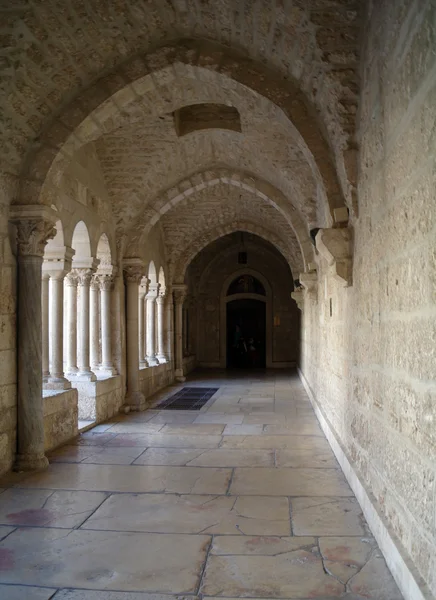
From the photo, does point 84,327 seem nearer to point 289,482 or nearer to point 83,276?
point 83,276

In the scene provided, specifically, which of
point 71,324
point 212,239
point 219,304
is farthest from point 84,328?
point 219,304

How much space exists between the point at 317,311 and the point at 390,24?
16.4 ft

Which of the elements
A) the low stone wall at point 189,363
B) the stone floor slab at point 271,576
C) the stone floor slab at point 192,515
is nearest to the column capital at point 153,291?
the low stone wall at point 189,363

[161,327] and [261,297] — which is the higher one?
[261,297]

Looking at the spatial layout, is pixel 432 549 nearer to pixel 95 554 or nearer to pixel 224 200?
pixel 95 554

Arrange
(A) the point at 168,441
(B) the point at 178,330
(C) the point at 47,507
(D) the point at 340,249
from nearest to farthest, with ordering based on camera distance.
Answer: (C) the point at 47,507
(D) the point at 340,249
(A) the point at 168,441
(B) the point at 178,330

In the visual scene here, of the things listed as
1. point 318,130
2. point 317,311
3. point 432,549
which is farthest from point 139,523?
point 317,311

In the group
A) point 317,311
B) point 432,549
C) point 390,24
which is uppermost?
point 390,24

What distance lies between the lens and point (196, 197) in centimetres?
868

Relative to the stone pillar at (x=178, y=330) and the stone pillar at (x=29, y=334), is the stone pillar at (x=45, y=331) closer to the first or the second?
the stone pillar at (x=29, y=334)

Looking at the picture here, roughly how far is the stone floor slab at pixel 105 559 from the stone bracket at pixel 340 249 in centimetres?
207

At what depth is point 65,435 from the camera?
16.9 feet

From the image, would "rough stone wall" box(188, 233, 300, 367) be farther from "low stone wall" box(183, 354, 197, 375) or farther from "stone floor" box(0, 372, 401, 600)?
"stone floor" box(0, 372, 401, 600)

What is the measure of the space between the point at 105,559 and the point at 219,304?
1243 centimetres
